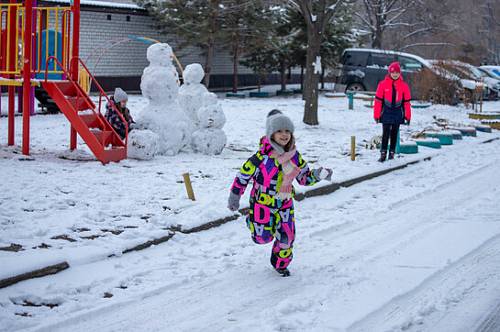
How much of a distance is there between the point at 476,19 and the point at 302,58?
3273 cm

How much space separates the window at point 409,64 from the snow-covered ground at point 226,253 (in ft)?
61.0

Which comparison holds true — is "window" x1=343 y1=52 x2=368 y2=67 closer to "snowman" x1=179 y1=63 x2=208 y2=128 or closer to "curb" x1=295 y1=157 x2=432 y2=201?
"curb" x1=295 y1=157 x2=432 y2=201

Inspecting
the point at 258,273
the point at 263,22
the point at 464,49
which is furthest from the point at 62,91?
the point at 464,49

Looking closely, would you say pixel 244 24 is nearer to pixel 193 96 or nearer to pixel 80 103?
pixel 193 96

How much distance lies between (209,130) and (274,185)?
6.65 m

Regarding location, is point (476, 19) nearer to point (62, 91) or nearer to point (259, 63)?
point (259, 63)

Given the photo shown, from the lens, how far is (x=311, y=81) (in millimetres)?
18703

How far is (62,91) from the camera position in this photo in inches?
466

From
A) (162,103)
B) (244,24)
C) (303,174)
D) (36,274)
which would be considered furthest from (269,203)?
(244,24)

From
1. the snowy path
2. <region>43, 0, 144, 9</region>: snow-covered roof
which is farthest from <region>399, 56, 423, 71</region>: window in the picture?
the snowy path

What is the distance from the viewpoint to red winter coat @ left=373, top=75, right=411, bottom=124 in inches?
516

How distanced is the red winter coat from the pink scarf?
709 cm

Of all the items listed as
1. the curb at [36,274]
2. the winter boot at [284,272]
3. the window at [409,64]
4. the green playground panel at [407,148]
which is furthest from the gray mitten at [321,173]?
the window at [409,64]

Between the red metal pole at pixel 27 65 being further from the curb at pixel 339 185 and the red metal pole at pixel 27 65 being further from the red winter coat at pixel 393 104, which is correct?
the red winter coat at pixel 393 104
